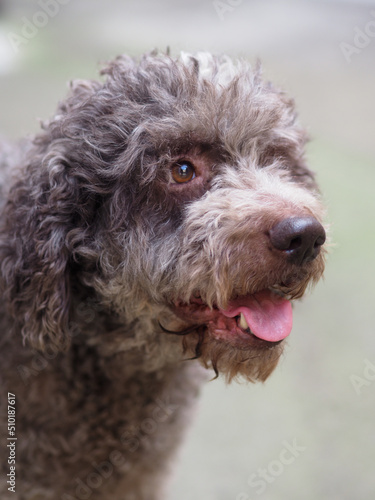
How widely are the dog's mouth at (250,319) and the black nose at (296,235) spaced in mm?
231

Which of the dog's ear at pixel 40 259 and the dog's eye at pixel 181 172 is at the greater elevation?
the dog's eye at pixel 181 172

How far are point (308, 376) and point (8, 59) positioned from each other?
7.09 m

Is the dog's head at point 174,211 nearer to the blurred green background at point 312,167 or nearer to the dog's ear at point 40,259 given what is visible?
the dog's ear at point 40,259

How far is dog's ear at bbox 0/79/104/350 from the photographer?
215cm

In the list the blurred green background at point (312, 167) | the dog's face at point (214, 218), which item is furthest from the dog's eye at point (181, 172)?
the blurred green background at point (312, 167)

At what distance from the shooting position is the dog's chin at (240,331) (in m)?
2.04

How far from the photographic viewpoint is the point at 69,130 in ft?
7.22

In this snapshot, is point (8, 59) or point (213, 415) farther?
point (8, 59)

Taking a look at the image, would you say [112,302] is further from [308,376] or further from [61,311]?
[308,376]

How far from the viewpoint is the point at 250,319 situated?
2.04m

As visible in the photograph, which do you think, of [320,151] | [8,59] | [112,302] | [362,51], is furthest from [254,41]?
[112,302]

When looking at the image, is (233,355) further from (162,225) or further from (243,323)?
(162,225)

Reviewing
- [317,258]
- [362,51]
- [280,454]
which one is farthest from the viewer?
[362,51]

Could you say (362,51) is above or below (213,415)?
above
